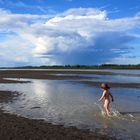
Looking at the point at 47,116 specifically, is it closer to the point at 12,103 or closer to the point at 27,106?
the point at 27,106

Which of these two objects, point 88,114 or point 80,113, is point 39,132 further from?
point 80,113

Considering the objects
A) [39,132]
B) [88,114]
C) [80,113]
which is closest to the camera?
[39,132]

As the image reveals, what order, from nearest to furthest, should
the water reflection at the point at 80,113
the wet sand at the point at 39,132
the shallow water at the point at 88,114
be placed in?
the wet sand at the point at 39,132 → the shallow water at the point at 88,114 → the water reflection at the point at 80,113

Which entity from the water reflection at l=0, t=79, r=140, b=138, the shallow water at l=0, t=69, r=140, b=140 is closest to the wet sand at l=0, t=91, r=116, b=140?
the shallow water at l=0, t=69, r=140, b=140

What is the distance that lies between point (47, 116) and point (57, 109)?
2260 mm

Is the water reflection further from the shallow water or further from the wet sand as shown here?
the wet sand

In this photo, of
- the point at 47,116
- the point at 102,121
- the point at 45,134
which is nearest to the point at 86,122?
the point at 102,121

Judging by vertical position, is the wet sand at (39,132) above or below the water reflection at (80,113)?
above

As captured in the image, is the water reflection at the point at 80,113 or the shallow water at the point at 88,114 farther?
the water reflection at the point at 80,113

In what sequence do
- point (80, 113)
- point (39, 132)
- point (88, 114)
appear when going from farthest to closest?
point (80, 113), point (88, 114), point (39, 132)

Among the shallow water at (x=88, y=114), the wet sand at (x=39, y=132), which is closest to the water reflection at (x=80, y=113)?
the shallow water at (x=88, y=114)

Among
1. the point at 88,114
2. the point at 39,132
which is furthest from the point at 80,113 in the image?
the point at 39,132

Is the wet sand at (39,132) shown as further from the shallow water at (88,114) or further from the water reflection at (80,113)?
the water reflection at (80,113)

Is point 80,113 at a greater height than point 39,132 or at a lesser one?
lesser
